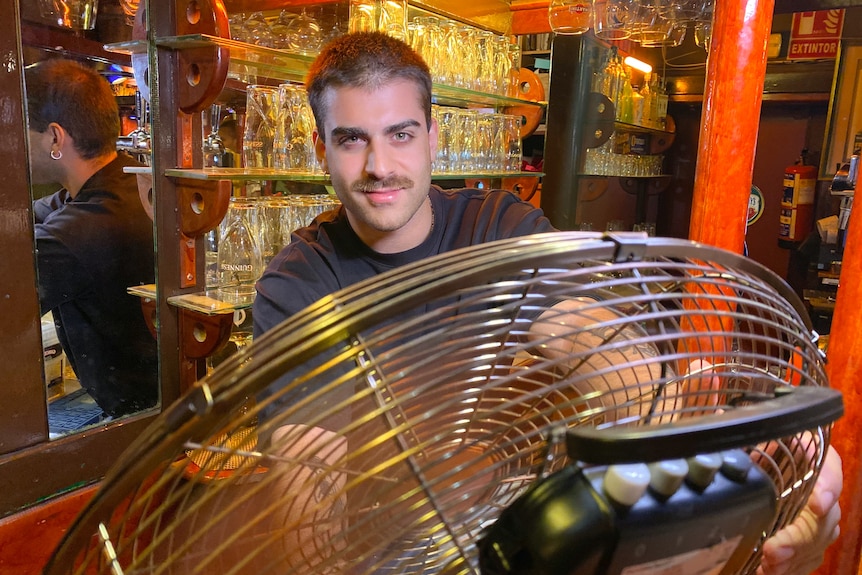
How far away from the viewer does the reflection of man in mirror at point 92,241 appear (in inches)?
51.8

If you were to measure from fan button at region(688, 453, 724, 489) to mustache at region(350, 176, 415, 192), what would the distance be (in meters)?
0.92

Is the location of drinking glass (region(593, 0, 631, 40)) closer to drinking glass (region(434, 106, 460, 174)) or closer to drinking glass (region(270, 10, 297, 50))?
drinking glass (region(434, 106, 460, 174))

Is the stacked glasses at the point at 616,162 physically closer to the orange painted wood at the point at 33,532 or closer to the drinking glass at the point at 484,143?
the drinking glass at the point at 484,143

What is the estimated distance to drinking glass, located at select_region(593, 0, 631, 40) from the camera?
76.5 inches

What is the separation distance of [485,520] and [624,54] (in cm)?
295

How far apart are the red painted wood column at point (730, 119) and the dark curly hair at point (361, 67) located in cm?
53

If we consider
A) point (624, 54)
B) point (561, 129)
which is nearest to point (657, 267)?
point (561, 129)

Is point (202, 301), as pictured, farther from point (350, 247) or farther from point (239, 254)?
point (350, 247)

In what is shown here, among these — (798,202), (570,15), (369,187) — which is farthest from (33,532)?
(798,202)

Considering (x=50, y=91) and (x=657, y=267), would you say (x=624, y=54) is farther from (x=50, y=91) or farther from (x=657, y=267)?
(x=657, y=267)

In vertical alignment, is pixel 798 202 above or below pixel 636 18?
below

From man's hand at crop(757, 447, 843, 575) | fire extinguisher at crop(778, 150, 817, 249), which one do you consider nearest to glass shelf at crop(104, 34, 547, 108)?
man's hand at crop(757, 447, 843, 575)

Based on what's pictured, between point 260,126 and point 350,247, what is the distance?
0.64 m

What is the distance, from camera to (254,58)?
5.30ft
